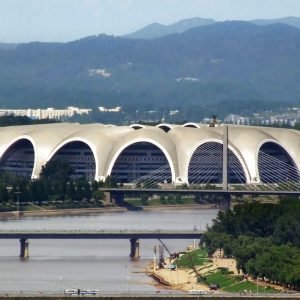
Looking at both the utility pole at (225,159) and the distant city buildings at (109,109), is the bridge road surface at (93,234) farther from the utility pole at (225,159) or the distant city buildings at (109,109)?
the distant city buildings at (109,109)

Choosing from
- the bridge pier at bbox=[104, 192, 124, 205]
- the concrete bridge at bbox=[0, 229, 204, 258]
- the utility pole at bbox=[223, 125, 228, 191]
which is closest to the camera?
the concrete bridge at bbox=[0, 229, 204, 258]

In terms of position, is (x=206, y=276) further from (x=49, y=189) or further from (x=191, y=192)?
(x=49, y=189)

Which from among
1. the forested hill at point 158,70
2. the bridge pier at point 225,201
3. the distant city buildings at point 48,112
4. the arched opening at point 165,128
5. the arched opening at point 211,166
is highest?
the forested hill at point 158,70

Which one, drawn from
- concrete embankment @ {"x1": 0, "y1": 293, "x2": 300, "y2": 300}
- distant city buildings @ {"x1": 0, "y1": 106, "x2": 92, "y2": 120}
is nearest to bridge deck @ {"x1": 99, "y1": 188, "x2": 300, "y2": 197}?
concrete embankment @ {"x1": 0, "y1": 293, "x2": 300, "y2": 300}

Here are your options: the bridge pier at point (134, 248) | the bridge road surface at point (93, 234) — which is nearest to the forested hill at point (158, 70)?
the bridge road surface at point (93, 234)

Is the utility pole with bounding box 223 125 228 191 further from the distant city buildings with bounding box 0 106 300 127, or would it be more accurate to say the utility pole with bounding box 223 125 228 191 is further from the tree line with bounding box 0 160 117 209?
the distant city buildings with bounding box 0 106 300 127

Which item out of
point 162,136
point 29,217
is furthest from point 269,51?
point 29,217

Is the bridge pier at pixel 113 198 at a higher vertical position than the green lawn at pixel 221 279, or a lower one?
higher

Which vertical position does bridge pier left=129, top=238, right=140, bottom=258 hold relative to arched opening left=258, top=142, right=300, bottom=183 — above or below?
below
